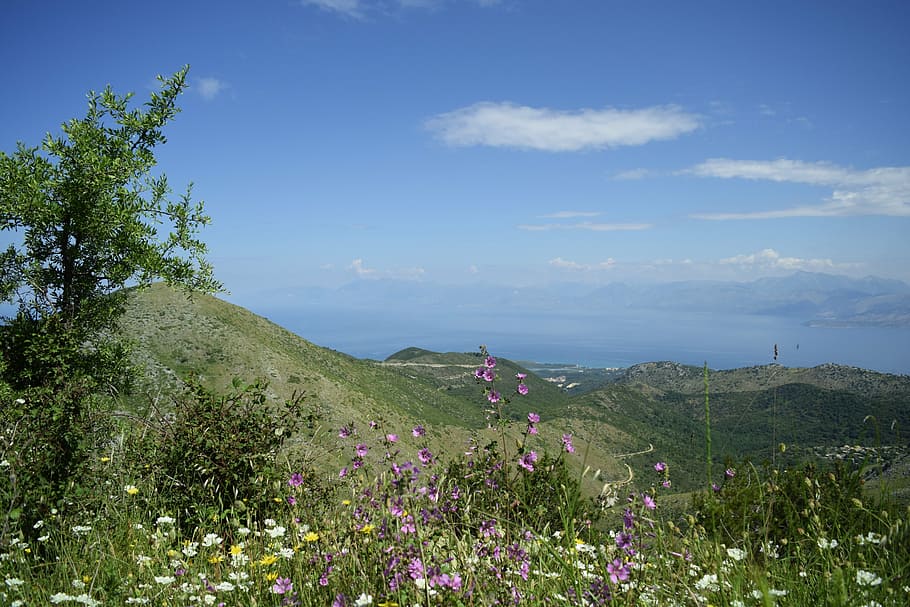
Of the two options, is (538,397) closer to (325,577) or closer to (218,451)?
(218,451)

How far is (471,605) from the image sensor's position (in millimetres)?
2605

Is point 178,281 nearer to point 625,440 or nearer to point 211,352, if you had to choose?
point 211,352

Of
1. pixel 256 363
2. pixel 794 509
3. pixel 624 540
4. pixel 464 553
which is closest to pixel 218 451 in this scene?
pixel 464 553

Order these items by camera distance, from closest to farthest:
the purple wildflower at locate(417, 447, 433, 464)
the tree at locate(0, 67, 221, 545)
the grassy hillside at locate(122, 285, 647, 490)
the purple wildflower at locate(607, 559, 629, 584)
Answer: the purple wildflower at locate(607, 559, 629, 584) → the purple wildflower at locate(417, 447, 433, 464) → the tree at locate(0, 67, 221, 545) → the grassy hillside at locate(122, 285, 647, 490)

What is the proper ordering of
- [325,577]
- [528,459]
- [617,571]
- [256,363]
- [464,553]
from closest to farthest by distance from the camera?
[617,571] < [325,577] < [464,553] < [528,459] < [256,363]

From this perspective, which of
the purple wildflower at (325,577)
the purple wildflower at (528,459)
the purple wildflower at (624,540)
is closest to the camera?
the purple wildflower at (624,540)

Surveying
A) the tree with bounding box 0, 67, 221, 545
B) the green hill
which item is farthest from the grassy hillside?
the tree with bounding box 0, 67, 221, 545

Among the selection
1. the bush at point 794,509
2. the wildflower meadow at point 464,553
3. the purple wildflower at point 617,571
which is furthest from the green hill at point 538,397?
the purple wildflower at point 617,571

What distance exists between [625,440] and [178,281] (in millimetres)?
100320

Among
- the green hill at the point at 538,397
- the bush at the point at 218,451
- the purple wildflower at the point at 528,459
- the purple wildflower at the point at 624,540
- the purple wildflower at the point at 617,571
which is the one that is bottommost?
the green hill at the point at 538,397

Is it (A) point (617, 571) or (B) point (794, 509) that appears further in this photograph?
(B) point (794, 509)

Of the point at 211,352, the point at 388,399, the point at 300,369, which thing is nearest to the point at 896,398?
the point at 388,399

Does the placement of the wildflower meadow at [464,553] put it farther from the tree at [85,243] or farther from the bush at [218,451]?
the tree at [85,243]

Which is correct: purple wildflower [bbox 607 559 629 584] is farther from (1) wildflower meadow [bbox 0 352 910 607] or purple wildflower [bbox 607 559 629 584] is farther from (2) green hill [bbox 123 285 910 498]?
(2) green hill [bbox 123 285 910 498]
